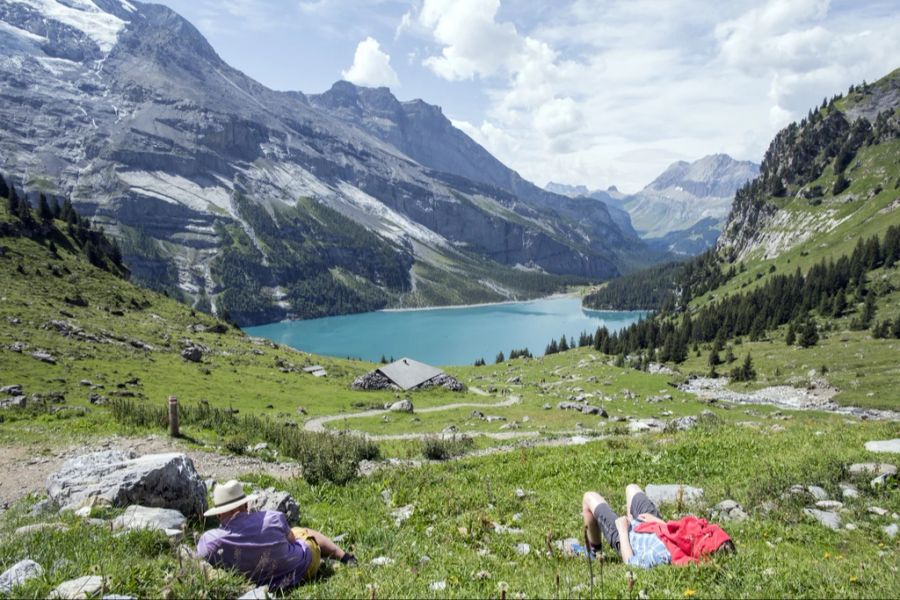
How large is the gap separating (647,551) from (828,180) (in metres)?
196

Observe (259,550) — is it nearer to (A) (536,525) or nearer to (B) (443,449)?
(A) (536,525)

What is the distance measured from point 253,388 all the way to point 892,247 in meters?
119

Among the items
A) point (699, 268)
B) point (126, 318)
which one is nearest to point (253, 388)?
point (126, 318)

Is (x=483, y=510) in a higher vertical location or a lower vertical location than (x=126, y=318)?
higher

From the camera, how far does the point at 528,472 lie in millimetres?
13969

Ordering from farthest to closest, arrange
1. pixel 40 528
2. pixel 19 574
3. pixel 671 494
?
pixel 671 494 < pixel 40 528 < pixel 19 574

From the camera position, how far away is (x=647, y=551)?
689 centimetres

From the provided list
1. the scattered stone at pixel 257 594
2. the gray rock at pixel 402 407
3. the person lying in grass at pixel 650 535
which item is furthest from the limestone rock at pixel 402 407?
the scattered stone at pixel 257 594

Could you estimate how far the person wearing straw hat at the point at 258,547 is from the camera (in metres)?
6.81

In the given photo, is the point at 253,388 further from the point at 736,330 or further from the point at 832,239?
the point at 832,239

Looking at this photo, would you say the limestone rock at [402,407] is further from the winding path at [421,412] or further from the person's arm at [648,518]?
the person's arm at [648,518]

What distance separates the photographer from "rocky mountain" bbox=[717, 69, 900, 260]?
135125 mm

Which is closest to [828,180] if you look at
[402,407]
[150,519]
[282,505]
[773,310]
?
[773,310]

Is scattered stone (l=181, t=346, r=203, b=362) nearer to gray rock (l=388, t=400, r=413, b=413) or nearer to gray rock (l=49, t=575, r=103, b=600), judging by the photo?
gray rock (l=388, t=400, r=413, b=413)
